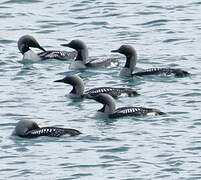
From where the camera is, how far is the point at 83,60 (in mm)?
34719

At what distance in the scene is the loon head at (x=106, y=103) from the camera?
94.3 ft

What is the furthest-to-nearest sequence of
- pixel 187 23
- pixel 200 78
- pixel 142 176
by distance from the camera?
pixel 187 23, pixel 200 78, pixel 142 176

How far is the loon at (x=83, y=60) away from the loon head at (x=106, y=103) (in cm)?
495

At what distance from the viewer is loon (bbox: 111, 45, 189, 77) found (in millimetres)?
32562

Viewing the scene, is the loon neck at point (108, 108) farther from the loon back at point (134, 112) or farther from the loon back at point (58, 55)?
the loon back at point (58, 55)

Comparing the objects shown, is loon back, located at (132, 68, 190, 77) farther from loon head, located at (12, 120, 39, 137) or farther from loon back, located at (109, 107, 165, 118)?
loon head, located at (12, 120, 39, 137)

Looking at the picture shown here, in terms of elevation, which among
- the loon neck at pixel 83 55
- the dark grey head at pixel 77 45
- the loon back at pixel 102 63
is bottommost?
the loon back at pixel 102 63

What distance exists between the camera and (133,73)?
3344cm

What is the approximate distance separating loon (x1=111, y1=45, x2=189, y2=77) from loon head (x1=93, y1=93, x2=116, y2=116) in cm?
375

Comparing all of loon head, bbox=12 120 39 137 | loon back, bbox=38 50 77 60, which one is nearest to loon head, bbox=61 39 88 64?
loon back, bbox=38 50 77 60

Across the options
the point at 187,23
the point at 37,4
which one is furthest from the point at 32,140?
the point at 37,4

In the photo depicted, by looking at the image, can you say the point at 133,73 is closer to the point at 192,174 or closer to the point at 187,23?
the point at 187,23

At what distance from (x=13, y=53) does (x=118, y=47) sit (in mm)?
2898

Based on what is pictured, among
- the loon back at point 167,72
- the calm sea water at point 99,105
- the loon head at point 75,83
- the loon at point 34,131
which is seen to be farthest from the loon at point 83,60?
the loon at point 34,131
